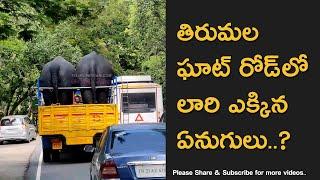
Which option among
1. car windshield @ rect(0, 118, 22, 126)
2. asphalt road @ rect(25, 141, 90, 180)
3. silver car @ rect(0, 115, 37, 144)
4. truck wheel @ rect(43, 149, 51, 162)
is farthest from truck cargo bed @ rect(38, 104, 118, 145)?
car windshield @ rect(0, 118, 22, 126)

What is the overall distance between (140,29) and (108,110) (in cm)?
2050

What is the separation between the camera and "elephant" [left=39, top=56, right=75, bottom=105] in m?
21.2

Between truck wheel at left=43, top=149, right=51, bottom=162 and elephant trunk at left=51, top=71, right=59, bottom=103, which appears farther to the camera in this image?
elephant trunk at left=51, top=71, right=59, bottom=103

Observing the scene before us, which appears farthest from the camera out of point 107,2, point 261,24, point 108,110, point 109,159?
point 107,2

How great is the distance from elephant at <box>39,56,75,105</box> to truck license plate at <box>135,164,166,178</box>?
12012 millimetres

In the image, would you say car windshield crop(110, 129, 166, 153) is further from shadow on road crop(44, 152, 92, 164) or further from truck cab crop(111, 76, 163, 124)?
truck cab crop(111, 76, 163, 124)

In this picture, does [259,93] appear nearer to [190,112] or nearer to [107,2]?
[190,112]

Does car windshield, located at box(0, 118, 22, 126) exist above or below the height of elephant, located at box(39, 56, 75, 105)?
below

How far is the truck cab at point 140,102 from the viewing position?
24328 millimetres

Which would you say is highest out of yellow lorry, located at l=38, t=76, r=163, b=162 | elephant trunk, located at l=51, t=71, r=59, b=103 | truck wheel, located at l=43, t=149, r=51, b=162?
elephant trunk, located at l=51, t=71, r=59, b=103

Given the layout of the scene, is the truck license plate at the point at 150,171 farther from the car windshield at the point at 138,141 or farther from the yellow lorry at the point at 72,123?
the yellow lorry at the point at 72,123

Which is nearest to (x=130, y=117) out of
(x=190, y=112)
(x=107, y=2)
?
(x=190, y=112)

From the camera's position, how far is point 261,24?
4.23 m

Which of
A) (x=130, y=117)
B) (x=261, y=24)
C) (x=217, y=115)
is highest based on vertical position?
(x=261, y=24)
